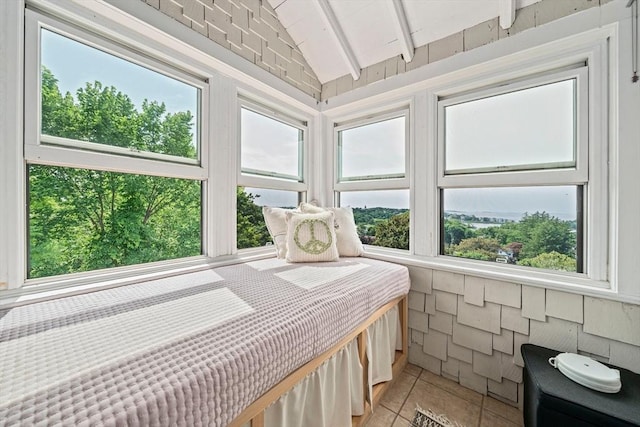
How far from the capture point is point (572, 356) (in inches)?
47.6

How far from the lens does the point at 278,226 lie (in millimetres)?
1987

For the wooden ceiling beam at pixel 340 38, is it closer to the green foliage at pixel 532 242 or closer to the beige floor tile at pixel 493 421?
the green foliage at pixel 532 242

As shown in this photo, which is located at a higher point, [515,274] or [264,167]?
[264,167]

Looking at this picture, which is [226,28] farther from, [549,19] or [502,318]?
[502,318]

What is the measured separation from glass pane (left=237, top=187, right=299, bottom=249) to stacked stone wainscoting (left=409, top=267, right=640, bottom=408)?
1288 millimetres

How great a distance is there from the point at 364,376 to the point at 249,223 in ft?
4.46

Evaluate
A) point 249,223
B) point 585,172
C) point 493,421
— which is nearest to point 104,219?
point 249,223

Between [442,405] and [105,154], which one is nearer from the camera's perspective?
[105,154]

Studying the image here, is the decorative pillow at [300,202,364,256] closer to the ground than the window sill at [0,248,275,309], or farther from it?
farther from it

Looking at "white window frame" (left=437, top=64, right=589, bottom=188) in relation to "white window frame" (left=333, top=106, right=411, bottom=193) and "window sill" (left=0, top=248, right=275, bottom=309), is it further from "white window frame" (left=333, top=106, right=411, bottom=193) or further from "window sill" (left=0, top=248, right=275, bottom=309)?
"window sill" (left=0, top=248, right=275, bottom=309)

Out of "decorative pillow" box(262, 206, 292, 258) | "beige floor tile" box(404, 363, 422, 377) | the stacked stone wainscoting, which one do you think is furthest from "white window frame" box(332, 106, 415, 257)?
"beige floor tile" box(404, 363, 422, 377)

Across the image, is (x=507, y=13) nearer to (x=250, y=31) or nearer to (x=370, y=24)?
(x=370, y=24)

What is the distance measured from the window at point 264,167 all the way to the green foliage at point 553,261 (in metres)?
1.87

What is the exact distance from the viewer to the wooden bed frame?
2.60 ft
